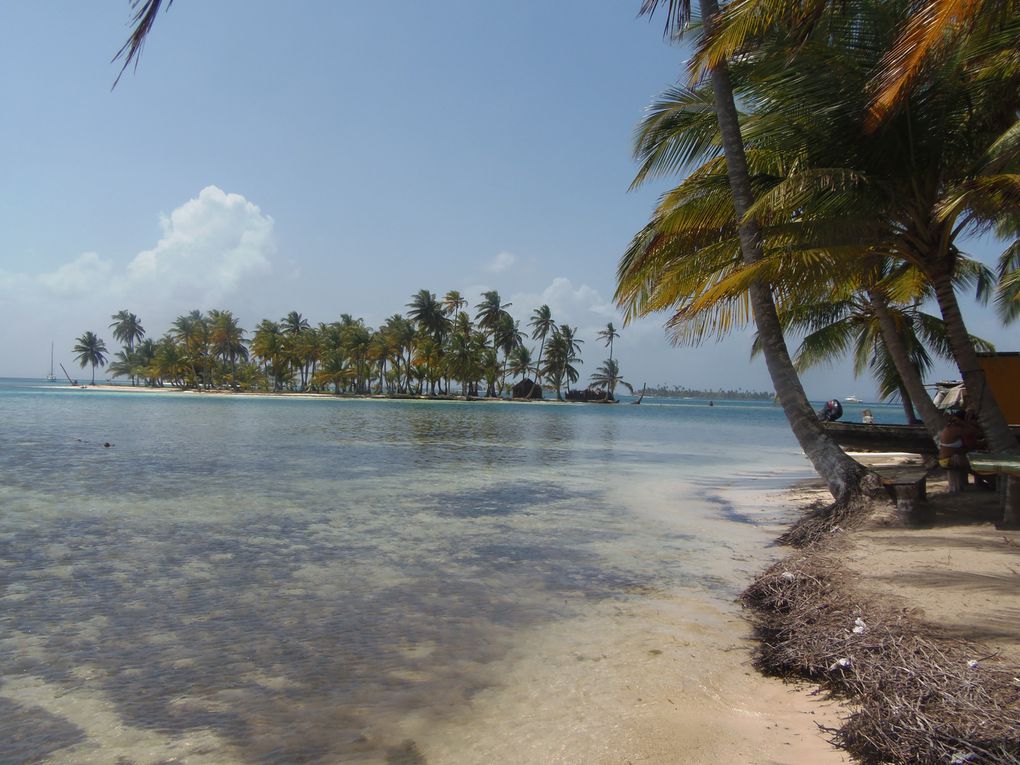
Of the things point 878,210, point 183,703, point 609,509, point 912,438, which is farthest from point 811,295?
point 183,703

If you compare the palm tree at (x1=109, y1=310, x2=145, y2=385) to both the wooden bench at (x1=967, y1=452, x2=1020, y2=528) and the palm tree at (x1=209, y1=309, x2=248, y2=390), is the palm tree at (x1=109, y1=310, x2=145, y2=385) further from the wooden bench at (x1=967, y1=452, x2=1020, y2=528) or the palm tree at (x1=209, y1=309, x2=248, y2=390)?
the wooden bench at (x1=967, y1=452, x2=1020, y2=528)

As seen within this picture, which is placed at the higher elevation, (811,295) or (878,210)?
(878,210)

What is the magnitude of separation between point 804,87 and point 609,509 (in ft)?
21.8

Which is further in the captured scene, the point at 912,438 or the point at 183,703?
the point at 912,438

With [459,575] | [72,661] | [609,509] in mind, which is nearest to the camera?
[72,661]

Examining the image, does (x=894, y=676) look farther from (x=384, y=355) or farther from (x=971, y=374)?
(x=384, y=355)

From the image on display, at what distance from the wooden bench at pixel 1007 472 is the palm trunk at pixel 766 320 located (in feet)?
4.70

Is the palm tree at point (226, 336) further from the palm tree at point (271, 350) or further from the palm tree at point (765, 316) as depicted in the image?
the palm tree at point (765, 316)

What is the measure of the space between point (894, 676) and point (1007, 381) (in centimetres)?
1053

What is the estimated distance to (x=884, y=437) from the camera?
14289 millimetres

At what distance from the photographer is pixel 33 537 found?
707 centimetres

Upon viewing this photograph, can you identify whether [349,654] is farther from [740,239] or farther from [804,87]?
[804,87]

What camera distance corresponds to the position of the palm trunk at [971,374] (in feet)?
24.4

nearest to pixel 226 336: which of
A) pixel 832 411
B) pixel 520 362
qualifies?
pixel 520 362
